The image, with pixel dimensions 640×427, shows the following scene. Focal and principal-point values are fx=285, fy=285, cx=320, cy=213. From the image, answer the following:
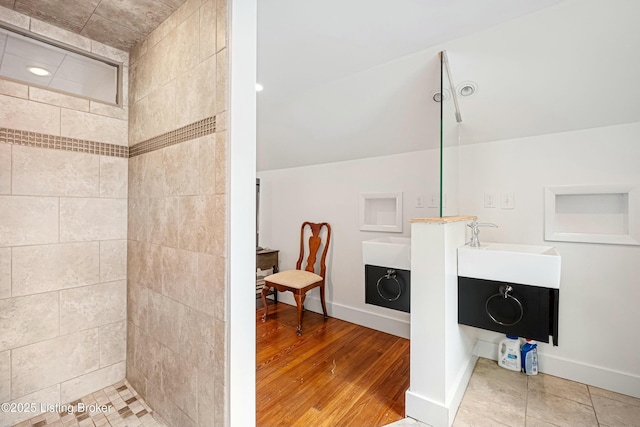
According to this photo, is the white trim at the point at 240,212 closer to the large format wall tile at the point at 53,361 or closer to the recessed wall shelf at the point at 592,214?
the large format wall tile at the point at 53,361

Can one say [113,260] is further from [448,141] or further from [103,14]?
[448,141]

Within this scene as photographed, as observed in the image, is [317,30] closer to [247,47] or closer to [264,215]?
[247,47]

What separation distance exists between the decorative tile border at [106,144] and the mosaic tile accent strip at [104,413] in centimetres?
148

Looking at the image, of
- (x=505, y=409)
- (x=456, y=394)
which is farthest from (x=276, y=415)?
(x=505, y=409)

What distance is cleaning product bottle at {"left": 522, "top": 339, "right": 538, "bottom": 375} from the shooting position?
2039mm

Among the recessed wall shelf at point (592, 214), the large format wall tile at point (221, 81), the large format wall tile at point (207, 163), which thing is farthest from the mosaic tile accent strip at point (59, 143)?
the recessed wall shelf at point (592, 214)

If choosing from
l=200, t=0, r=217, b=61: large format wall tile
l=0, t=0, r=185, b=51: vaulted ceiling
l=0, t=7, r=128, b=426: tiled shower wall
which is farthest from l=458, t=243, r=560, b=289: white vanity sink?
l=0, t=7, r=128, b=426: tiled shower wall

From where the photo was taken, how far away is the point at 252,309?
1.24 metres

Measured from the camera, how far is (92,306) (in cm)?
176

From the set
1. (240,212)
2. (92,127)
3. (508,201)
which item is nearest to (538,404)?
(508,201)

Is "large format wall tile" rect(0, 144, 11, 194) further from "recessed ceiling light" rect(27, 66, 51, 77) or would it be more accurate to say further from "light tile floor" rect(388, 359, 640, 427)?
"light tile floor" rect(388, 359, 640, 427)

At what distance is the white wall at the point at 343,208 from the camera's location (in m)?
2.64

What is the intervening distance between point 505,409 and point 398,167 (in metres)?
1.93

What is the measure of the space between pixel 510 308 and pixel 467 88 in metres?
1.41
